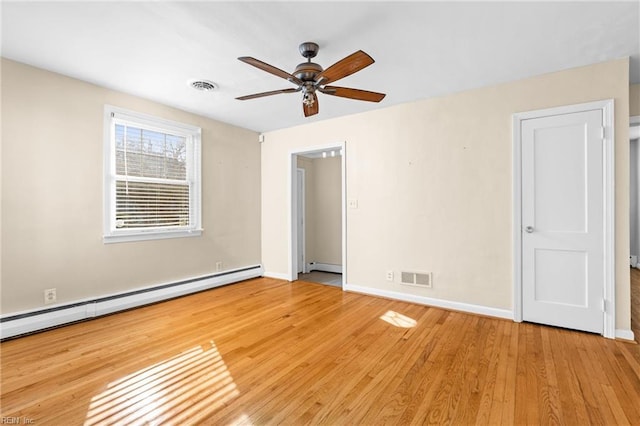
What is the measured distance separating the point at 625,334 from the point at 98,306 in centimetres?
527

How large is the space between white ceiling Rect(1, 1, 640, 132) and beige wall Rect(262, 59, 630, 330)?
27 centimetres

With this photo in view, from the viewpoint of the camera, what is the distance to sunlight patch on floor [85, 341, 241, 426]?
1738 millimetres

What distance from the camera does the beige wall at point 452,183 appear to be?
9.37ft

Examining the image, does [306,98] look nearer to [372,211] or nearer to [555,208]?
[372,211]

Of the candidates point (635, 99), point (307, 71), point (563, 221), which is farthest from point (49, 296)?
point (635, 99)

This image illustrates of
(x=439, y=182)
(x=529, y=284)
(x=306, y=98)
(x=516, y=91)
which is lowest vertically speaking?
(x=529, y=284)

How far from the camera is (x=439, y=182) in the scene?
369cm

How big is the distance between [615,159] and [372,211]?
2501 mm

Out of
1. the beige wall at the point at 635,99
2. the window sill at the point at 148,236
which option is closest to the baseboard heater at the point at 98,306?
the window sill at the point at 148,236

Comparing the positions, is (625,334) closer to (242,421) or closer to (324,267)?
(242,421)

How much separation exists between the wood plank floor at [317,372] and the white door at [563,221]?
0.27 m

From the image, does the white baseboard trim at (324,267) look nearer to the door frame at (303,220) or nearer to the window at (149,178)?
the door frame at (303,220)

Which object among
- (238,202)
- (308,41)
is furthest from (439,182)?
(238,202)

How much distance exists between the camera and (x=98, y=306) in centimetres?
334
